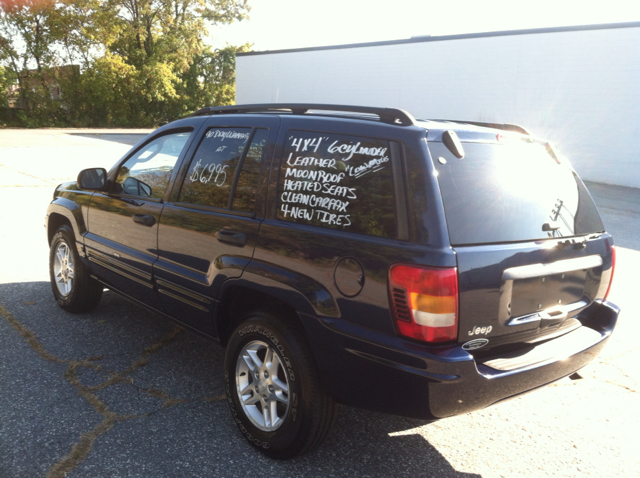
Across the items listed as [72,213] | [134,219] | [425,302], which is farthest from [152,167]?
[425,302]

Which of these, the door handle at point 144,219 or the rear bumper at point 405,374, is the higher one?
the door handle at point 144,219

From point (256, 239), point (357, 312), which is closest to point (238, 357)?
point (256, 239)

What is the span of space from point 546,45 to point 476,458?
1937 cm

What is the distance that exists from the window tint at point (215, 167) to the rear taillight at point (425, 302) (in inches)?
51.5

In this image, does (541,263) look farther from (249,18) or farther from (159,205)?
(249,18)

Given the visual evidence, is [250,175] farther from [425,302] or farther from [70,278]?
[70,278]

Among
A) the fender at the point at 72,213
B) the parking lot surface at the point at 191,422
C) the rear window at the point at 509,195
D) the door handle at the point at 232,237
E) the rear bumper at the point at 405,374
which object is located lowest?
the parking lot surface at the point at 191,422

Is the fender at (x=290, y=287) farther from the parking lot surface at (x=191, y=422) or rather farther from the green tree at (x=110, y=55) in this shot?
the green tree at (x=110, y=55)

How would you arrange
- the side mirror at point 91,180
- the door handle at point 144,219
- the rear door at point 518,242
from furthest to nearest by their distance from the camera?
the side mirror at point 91,180 → the door handle at point 144,219 → the rear door at point 518,242

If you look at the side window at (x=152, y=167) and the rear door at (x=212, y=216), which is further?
the side window at (x=152, y=167)

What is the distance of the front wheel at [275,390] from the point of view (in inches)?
111

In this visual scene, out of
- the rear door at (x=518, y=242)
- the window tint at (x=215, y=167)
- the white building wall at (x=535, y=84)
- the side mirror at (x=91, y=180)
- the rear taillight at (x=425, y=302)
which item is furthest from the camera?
the white building wall at (x=535, y=84)

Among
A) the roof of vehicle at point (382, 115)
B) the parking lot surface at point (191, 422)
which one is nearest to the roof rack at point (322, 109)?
the roof of vehicle at point (382, 115)

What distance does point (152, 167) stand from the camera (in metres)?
4.14
